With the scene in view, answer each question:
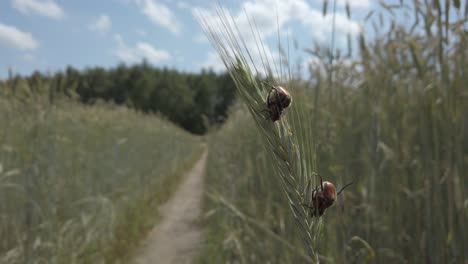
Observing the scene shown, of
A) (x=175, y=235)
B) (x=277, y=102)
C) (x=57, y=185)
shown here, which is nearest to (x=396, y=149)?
(x=277, y=102)

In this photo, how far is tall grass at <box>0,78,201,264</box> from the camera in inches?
122

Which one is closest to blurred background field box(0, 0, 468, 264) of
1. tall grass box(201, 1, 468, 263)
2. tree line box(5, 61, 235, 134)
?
tall grass box(201, 1, 468, 263)

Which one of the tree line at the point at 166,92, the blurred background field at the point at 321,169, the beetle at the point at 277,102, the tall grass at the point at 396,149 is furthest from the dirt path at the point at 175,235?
the tree line at the point at 166,92

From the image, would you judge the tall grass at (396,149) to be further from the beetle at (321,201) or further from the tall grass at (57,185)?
the tall grass at (57,185)

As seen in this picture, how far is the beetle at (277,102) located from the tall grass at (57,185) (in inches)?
110

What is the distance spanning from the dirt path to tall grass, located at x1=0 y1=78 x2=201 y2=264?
0.24m

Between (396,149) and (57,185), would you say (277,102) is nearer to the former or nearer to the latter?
(396,149)

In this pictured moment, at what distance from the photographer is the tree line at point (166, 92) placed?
3331 cm

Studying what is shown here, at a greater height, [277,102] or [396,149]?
[277,102]

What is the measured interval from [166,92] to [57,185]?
38.2 meters

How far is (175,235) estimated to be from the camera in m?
5.59

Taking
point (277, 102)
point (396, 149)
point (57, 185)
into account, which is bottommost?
point (57, 185)

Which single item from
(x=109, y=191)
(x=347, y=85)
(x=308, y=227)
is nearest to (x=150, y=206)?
(x=109, y=191)

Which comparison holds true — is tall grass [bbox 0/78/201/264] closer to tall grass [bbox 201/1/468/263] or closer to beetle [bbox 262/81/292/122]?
tall grass [bbox 201/1/468/263]
